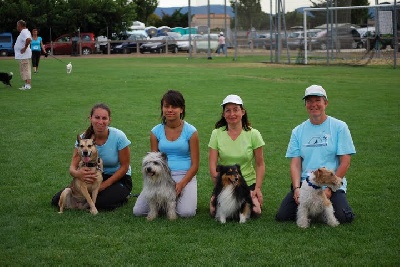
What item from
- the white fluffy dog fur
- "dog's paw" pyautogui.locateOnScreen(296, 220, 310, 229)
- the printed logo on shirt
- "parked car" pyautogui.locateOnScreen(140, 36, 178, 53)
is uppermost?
"parked car" pyautogui.locateOnScreen(140, 36, 178, 53)

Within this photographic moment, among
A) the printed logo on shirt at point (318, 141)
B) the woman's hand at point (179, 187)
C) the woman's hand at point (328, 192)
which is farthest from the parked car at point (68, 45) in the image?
the woman's hand at point (328, 192)

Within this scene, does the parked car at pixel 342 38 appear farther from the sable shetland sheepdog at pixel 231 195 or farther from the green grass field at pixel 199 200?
the sable shetland sheepdog at pixel 231 195


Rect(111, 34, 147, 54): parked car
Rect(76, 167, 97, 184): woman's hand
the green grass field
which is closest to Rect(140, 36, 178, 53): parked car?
Rect(111, 34, 147, 54): parked car

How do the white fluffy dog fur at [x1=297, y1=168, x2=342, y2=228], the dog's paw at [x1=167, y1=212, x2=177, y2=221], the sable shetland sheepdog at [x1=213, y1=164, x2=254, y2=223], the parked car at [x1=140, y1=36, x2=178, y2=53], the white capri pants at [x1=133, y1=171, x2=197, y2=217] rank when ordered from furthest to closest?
the parked car at [x1=140, y1=36, x2=178, y2=53] < the white capri pants at [x1=133, y1=171, x2=197, y2=217] < the dog's paw at [x1=167, y1=212, x2=177, y2=221] < the sable shetland sheepdog at [x1=213, y1=164, x2=254, y2=223] < the white fluffy dog fur at [x1=297, y1=168, x2=342, y2=228]

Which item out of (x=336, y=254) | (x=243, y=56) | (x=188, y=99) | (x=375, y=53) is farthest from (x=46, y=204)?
(x=243, y=56)

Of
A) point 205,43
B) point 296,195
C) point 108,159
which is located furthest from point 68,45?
point 296,195

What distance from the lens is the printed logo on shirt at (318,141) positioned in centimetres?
696

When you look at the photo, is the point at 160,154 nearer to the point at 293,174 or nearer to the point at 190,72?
the point at 293,174

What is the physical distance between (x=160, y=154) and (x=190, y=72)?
2312 centimetres

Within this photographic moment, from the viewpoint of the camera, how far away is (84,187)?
291 inches

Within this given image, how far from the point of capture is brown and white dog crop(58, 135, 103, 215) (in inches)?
287

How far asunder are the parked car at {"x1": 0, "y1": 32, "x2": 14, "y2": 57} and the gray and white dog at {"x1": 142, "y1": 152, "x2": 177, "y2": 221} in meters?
49.9

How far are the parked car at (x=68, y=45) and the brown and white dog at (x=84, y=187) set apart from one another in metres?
48.2

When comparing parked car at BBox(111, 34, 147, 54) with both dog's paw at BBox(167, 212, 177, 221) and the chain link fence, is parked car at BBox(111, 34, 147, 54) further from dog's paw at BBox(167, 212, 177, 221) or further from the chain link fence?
dog's paw at BBox(167, 212, 177, 221)
